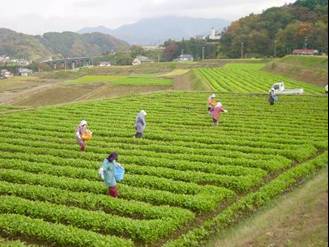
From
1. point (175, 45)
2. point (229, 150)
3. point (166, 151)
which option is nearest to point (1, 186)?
point (166, 151)

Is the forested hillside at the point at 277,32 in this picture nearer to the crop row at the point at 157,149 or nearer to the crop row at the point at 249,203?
the crop row at the point at 157,149

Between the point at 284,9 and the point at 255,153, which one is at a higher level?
the point at 284,9

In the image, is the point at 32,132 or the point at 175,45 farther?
the point at 175,45

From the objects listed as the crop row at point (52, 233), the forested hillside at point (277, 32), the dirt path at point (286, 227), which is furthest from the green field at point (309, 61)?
the crop row at point (52, 233)

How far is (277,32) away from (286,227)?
332 ft

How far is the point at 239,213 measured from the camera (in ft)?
60.2

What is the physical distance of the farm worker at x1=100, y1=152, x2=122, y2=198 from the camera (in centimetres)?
1814

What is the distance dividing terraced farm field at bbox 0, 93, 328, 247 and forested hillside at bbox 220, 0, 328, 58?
63.0m

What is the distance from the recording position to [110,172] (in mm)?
18344

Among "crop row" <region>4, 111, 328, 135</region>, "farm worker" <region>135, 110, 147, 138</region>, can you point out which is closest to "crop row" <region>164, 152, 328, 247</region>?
"crop row" <region>4, 111, 328, 135</region>

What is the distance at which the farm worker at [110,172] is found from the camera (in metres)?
18.1

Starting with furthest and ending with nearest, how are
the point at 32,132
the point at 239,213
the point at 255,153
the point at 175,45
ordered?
the point at 175,45 < the point at 32,132 < the point at 255,153 < the point at 239,213

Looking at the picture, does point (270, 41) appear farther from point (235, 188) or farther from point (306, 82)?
point (235, 188)

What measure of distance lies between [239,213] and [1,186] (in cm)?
1000
